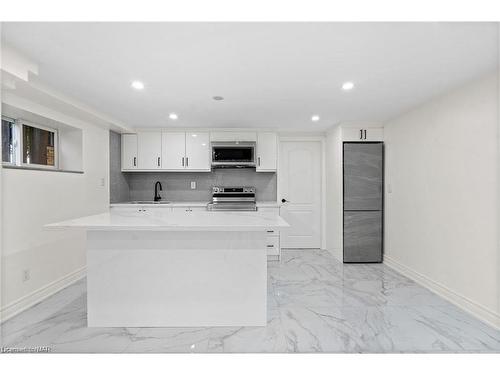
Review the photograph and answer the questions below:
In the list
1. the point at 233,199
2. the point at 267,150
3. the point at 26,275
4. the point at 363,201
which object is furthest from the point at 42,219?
the point at 363,201

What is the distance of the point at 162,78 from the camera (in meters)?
2.45

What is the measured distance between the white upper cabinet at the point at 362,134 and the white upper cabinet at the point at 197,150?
84.1 inches

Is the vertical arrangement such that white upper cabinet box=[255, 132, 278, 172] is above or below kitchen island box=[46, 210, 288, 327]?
above

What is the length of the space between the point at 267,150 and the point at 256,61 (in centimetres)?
246

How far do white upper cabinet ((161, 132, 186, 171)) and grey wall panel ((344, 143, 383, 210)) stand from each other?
2556mm

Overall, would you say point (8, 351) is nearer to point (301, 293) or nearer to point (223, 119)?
point (301, 293)

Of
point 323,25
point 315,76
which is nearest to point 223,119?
point 315,76

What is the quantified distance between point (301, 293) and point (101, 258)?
1.96 metres

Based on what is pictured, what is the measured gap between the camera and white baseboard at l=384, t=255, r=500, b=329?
2.31 metres

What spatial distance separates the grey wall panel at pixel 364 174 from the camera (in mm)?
4086

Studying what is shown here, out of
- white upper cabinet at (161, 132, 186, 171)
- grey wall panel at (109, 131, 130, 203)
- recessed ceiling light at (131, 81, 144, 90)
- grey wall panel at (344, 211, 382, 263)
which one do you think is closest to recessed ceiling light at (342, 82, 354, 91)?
recessed ceiling light at (131, 81, 144, 90)

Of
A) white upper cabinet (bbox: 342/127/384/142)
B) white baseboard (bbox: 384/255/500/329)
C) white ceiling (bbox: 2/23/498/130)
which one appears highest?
white ceiling (bbox: 2/23/498/130)

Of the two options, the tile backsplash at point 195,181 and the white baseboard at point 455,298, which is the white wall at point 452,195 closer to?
the white baseboard at point 455,298

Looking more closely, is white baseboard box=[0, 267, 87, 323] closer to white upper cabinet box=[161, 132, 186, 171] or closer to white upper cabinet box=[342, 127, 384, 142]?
white upper cabinet box=[161, 132, 186, 171]
